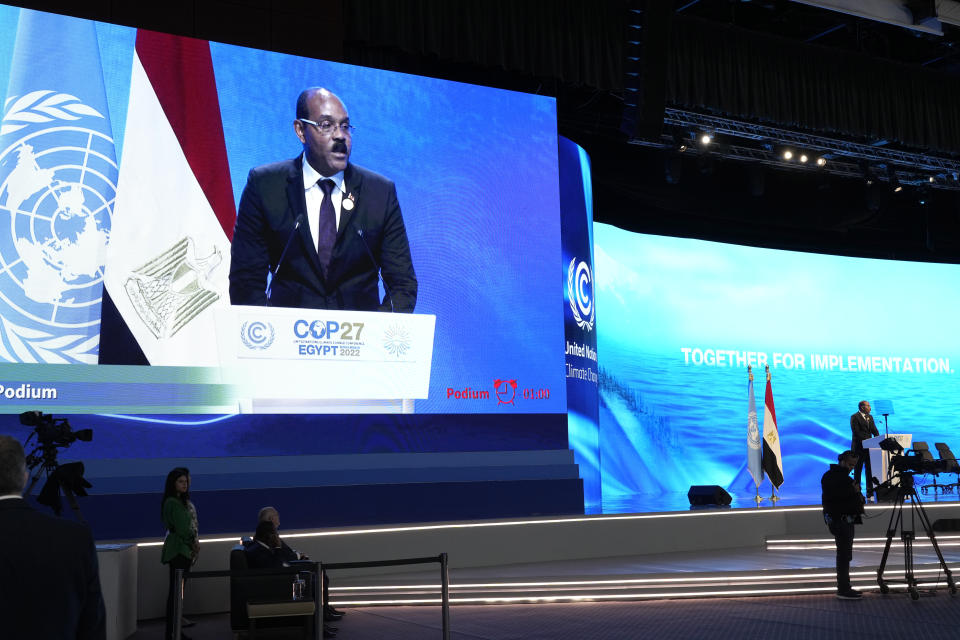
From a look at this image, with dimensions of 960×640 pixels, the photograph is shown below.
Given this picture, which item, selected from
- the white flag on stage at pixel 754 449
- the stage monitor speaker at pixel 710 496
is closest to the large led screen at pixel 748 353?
the white flag on stage at pixel 754 449

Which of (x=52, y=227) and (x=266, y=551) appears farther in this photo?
(x=52, y=227)

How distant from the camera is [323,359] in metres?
8.89

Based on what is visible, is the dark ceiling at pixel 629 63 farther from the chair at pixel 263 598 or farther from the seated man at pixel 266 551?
the chair at pixel 263 598

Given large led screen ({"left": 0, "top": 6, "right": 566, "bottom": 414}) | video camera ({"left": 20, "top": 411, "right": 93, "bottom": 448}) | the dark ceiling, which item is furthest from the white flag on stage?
video camera ({"left": 20, "top": 411, "right": 93, "bottom": 448})

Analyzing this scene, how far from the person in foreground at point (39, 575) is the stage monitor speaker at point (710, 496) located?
989 cm

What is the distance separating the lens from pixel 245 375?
338 inches

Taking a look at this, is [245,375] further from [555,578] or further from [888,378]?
[888,378]

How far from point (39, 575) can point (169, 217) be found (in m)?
6.65

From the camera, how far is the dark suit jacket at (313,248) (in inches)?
345

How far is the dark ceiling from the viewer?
385 inches

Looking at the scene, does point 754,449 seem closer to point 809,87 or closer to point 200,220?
point 809,87

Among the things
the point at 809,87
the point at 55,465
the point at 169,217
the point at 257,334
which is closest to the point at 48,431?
the point at 55,465

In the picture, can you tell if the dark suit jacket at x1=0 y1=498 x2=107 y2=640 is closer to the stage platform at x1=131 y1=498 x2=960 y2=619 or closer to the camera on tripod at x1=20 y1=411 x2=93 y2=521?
the camera on tripod at x1=20 y1=411 x2=93 y2=521

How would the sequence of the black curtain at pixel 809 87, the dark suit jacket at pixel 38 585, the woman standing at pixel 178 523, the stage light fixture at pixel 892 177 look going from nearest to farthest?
the dark suit jacket at pixel 38 585, the woman standing at pixel 178 523, the black curtain at pixel 809 87, the stage light fixture at pixel 892 177
